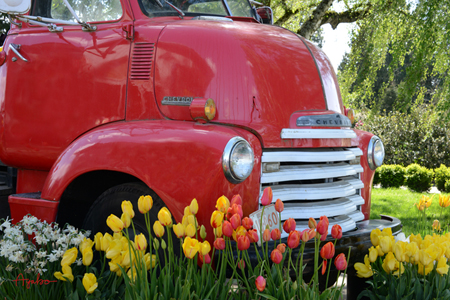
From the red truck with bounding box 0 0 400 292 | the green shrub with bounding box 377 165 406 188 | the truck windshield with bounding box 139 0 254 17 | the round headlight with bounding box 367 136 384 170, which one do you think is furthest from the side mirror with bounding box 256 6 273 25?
the green shrub with bounding box 377 165 406 188

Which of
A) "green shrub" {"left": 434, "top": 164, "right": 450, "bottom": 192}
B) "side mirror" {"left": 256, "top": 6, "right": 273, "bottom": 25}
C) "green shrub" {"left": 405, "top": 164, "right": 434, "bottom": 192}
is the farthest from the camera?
"green shrub" {"left": 405, "top": 164, "right": 434, "bottom": 192}

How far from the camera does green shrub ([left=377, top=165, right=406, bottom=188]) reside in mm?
11602

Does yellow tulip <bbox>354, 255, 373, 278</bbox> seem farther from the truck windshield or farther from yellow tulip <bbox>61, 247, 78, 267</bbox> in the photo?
the truck windshield

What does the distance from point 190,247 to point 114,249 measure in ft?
1.32

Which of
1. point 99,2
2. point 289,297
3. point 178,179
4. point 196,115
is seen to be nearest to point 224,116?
point 196,115

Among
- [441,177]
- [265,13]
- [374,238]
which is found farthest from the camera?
[441,177]

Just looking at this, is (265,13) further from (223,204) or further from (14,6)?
(223,204)

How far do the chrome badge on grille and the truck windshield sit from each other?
1.20 m

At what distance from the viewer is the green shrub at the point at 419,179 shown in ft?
36.4

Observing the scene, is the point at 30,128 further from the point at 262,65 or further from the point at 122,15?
the point at 262,65

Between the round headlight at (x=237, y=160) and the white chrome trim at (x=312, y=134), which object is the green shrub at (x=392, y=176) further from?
the round headlight at (x=237, y=160)

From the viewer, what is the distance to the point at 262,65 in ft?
8.46

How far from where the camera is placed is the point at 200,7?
329 centimetres

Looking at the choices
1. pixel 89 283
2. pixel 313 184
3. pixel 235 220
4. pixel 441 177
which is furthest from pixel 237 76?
pixel 441 177
